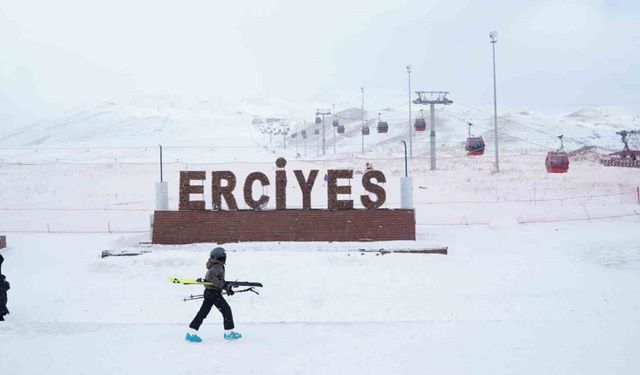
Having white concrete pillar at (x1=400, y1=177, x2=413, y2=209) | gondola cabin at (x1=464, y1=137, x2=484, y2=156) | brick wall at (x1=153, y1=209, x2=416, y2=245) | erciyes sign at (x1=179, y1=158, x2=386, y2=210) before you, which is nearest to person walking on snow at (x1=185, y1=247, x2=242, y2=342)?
brick wall at (x1=153, y1=209, x2=416, y2=245)

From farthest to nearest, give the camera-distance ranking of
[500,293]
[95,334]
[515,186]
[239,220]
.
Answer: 1. [515,186]
2. [239,220]
3. [500,293]
4. [95,334]

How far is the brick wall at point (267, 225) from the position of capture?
71.4 ft

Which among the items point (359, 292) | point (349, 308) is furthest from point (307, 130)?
point (349, 308)

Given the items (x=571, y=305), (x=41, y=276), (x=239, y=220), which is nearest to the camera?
(x=571, y=305)

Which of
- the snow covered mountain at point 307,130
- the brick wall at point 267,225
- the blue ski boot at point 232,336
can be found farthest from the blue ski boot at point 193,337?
the snow covered mountain at point 307,130

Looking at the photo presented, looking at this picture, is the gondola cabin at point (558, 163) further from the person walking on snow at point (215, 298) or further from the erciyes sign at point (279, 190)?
the person walking on snow at point (215, 298)

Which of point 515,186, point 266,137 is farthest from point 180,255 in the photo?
point 266,137

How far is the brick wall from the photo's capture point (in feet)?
71.4

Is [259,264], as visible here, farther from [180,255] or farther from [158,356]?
[158,356]

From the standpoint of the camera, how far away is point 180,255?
66.6 feet

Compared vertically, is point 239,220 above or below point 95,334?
above

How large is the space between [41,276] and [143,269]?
2.88 metres

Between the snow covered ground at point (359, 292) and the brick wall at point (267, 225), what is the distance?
90 centimetres

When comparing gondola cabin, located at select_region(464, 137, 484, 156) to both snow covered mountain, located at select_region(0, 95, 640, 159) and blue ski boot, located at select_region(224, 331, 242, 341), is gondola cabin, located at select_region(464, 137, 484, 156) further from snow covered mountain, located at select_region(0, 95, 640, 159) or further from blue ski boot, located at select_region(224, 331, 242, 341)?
blue ski boot, located at select_region(224, 331, 242, 341)
